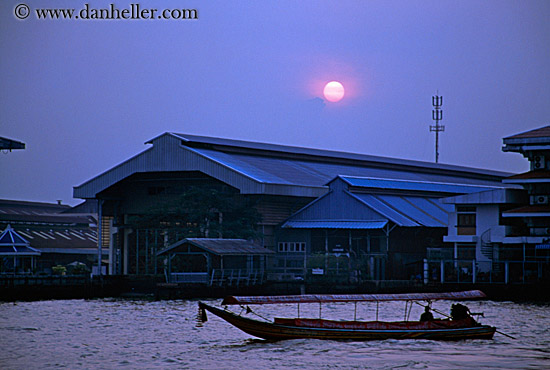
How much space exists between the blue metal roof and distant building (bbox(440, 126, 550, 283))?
348 inches

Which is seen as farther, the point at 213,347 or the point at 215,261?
the point at 215,261

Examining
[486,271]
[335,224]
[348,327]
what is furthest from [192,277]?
[348,327]

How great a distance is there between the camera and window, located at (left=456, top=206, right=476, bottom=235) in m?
66.4

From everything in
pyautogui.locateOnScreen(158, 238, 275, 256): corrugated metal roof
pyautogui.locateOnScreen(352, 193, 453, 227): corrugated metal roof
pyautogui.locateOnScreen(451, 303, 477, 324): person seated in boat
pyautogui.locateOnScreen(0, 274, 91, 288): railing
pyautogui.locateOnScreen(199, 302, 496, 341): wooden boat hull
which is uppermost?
pyautogui.locateOnScreen(352, 193, 453, 227): corrugated metal roof

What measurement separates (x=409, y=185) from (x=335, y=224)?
12372 mm

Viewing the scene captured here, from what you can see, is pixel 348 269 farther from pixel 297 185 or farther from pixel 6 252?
pixel 6 252

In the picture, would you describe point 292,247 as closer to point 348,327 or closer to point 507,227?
point 507,227

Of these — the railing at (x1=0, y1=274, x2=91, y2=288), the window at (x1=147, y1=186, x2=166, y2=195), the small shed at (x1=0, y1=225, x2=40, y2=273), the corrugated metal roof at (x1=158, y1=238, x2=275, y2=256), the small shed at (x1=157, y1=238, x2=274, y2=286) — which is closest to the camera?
the railing at (x1=0, y1=274, x2=91, y2=288)

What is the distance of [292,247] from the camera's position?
7238cm

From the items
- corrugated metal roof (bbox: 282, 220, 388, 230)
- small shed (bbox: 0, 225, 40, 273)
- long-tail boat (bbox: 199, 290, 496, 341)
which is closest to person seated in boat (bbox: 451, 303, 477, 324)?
long-tail boat (bbox: 199, 290, 496, 341)

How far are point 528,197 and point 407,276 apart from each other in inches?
384

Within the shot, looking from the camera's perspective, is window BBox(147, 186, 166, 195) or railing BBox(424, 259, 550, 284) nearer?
railing BBox(424, 259, 550, 284)

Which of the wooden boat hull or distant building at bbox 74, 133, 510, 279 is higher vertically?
distant building at bbox 74, 133, 510, 279

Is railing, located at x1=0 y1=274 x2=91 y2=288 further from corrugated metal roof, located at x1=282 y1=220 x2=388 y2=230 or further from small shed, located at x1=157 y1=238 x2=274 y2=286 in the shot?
corrugated metal roof, located at x1=282 y1=220 x2=388 y2=230
